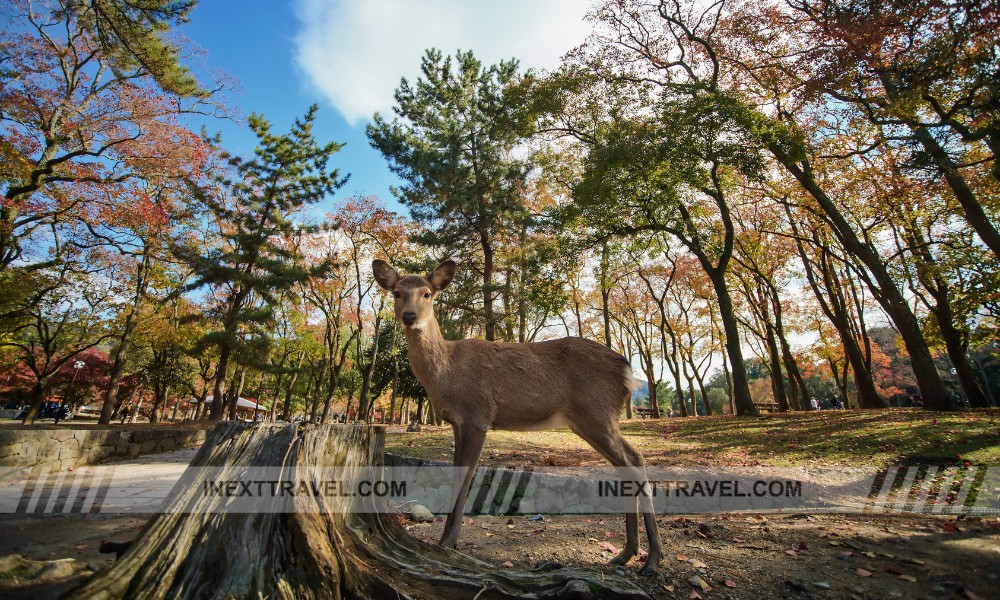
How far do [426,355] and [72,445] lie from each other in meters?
9.34

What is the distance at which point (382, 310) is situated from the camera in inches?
1166

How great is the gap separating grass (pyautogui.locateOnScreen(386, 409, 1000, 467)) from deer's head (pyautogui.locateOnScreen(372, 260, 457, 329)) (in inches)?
204

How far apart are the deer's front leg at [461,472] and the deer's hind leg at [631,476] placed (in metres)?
1.01

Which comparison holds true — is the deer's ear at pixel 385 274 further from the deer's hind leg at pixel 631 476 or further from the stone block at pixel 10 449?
the stone block at pixel 10 449

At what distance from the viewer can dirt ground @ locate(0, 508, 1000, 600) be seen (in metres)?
2.73

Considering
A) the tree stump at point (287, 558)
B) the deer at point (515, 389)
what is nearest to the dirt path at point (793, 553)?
the deer at point (515, 389)

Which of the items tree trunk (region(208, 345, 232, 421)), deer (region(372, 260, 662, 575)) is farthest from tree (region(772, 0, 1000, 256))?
tree trunk (region(208, 345, 232, 421))

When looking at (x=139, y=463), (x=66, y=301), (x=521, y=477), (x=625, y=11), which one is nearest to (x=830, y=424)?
(x=521, y=477)

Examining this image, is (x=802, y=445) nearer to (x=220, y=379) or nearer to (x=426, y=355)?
(x=426, y=355)

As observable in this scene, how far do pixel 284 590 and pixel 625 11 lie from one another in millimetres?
20011

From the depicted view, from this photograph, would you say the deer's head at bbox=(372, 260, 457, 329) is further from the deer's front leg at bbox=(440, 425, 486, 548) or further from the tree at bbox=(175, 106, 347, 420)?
the tree at bbox=(175, 106, 347, 420)

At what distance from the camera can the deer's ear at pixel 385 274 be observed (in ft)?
14.6

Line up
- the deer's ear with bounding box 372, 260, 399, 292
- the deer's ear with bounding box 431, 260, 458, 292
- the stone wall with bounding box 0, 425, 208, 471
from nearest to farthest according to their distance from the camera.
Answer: the deer's ear with bounding box 372, 260, 399, 292
the deer's ear with bounding box 431, 260, 458, 292
the stone wall with bounding box 0, 425, 208, 471

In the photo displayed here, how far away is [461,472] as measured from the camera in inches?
137
